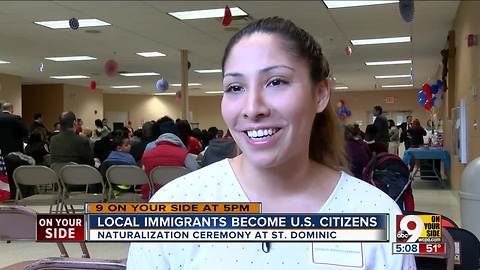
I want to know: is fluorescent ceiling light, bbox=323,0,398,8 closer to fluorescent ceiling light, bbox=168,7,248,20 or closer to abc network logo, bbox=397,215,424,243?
fluorescent ceiling light, bbox=168,7,248,20

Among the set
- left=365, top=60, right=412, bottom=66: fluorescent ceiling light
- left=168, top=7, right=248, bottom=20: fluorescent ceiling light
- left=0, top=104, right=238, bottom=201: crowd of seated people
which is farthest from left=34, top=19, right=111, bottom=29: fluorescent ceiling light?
left=365, top=60, right=412, bottom=66: fluorescent ceiling light

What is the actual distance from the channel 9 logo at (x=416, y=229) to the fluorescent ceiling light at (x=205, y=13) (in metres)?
6.75

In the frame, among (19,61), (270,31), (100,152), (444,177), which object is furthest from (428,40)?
(270,31)

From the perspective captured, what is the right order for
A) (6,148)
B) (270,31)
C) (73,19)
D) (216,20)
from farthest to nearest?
(216,20)
(73,19)
(6,148)
(270,31)

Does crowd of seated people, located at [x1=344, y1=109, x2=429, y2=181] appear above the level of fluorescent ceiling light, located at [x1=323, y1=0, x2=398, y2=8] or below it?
below

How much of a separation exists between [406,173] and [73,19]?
212 inches

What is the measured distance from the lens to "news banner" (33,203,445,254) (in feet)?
2.73

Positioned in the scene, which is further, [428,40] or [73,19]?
[428,40]

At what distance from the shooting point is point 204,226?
2.76 feet

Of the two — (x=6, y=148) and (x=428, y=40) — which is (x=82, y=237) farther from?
(x=428, y=40)

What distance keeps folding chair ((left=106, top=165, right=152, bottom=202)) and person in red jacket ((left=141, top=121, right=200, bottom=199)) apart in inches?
4.5

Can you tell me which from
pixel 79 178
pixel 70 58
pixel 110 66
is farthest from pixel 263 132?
pixel 70 58

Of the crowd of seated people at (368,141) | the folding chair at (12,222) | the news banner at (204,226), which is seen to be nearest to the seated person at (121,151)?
the crowd of seated people at (368,141)

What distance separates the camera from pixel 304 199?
1.02 m
